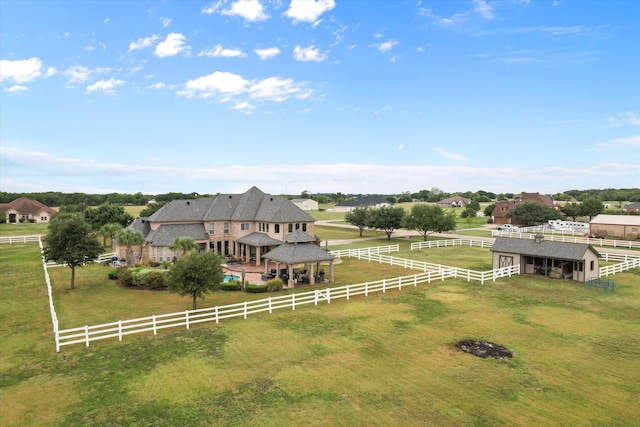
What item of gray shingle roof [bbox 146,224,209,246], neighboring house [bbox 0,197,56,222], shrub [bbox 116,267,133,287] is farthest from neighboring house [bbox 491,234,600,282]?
neighboring house [bbox 0,197,56,222]

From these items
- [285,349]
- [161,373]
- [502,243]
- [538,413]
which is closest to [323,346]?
[285,349]

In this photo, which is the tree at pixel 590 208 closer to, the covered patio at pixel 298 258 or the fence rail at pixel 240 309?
the fence rail at pixel 240 309

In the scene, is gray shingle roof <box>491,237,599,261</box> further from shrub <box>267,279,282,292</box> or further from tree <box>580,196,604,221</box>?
tree <box>580,196,604,221</box>

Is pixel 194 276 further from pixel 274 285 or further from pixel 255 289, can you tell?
pixel 274 285

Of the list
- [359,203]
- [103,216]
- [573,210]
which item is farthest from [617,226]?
[359,203]

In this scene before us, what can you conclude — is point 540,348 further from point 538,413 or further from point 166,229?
point 166,229

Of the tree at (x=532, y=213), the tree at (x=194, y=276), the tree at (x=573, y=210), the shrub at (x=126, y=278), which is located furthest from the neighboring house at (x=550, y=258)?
the tree at (x=573, y=210)
